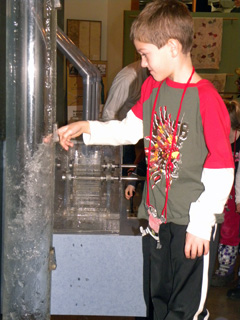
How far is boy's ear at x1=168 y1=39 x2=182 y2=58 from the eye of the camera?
1457 mm

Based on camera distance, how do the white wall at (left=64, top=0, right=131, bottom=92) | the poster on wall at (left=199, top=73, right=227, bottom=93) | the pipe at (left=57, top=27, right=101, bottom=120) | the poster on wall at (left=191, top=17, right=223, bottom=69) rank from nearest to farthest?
the pipe at (left=57, top=27, right=101, bottom=120)
the poster on wall at (left=191, top=17, right=223, bottom=69)
the poster on wall at (left=199, top=73, right=227, bottom=93)
the white wall at (left=64, top=0, right=131, bottom=92)

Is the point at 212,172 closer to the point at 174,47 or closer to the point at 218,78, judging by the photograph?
the point at 174,47

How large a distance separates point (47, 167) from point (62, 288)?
3.48 feet

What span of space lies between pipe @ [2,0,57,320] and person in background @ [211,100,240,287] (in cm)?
178

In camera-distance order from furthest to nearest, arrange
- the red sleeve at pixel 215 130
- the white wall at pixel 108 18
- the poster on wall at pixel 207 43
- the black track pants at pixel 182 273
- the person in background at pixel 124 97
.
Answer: the white wall at pixel 108 18, the poster on wall at pixel 207 43, the person in background at pixel 124 97, the black track pants at pixel 182 273, the red sleeve at pixel 215 130

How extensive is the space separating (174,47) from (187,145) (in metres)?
0.25

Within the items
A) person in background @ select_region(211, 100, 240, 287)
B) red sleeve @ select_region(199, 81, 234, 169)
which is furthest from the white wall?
red sleeve @ select_region(199, 81, 234, 169)

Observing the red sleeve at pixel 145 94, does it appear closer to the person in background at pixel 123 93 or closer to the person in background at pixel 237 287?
the person in background at pixel 237 287

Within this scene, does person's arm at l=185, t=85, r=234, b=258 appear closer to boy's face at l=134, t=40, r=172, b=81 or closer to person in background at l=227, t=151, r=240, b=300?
boy's face at l=134, t=40, r=172, b=81

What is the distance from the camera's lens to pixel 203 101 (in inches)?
56.0

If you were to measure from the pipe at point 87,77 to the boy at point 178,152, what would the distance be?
3.02ft

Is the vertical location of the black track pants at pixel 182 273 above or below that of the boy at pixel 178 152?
below

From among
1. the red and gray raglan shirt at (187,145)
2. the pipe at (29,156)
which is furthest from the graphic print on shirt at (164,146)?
the pipe at (29,156)

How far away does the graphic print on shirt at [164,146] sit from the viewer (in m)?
1.48
